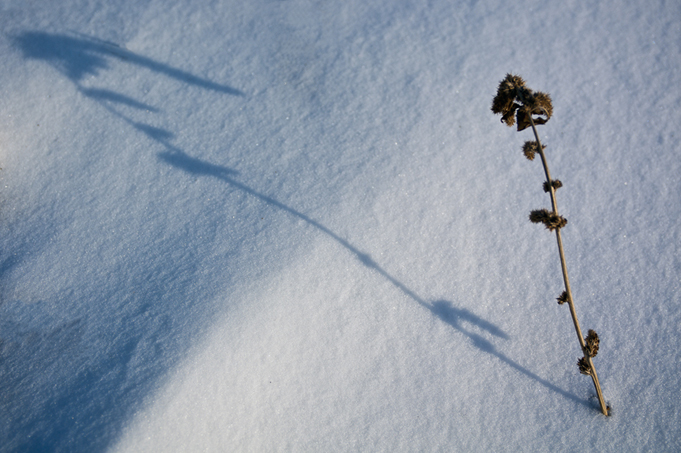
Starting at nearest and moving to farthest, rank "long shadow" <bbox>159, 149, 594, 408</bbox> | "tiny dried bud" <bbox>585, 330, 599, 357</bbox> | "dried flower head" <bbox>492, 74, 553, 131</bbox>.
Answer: "dried flower head" <bbox>492, 74, 553, 131</bbox> < "tiny dried bud" <bbox>585, 330, 599, 357</bbox> < "long shadow" <bbox>159, 149, 594, 408</bbox>

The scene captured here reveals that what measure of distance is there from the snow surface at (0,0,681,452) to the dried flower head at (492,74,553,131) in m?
1.16

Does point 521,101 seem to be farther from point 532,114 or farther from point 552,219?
point 552,219

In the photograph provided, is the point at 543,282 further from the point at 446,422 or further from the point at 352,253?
the point at 352,253

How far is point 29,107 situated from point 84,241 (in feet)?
5.03

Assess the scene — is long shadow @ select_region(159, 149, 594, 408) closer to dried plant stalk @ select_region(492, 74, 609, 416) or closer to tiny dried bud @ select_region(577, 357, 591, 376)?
tiny dried bud @ select_region(577, 357, 591, 376)

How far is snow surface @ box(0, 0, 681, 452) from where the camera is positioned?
3.29 metres

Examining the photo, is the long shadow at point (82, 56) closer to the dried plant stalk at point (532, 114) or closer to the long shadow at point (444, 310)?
the long shadow at point (444, 310)

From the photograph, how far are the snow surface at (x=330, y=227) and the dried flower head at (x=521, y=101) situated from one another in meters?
1.16

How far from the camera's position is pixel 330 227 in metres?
3.62

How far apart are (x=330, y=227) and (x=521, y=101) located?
1850mm

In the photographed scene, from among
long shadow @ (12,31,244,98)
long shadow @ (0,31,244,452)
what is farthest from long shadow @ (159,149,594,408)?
long shadow @ (12,31,244,98)

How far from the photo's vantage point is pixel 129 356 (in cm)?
329

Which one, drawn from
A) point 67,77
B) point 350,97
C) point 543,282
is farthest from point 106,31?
point 543,282

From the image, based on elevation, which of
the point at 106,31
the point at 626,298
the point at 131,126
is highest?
the point at 626,298
